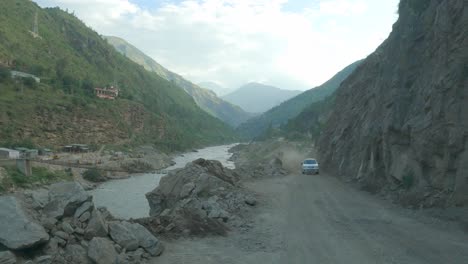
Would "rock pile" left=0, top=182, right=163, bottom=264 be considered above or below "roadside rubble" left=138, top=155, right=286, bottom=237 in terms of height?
above

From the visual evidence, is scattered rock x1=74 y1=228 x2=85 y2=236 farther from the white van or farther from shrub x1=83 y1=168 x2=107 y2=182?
shrub x1=83 y1=168 x2=107 y2=182

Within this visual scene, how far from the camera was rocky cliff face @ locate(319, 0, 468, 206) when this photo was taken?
16359 mm

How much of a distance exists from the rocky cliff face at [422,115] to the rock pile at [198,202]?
7.97m

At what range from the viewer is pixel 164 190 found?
22469 mm

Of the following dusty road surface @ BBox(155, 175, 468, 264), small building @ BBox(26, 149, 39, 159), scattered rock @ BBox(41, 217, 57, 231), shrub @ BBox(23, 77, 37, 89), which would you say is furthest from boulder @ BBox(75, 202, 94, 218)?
shrub @ BBox(23, 77, 37, 89)

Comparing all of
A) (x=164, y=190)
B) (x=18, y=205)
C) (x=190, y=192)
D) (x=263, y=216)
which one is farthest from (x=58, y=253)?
(x=164, y=190)

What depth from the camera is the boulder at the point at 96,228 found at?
10039 millimetres

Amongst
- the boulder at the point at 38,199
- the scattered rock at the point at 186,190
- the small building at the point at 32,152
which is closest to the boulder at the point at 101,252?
the boulder at the point at 38,199

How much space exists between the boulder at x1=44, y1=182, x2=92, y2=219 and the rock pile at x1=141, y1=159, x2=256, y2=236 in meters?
2.53

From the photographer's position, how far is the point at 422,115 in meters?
19.8

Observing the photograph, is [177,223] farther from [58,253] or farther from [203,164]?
[203,164]

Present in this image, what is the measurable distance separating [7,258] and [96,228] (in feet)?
7.79

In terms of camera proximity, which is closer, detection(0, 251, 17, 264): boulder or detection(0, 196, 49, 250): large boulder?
detection(0, 251, 17, 264): boulder

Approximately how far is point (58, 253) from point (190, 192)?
12063 millimetres
